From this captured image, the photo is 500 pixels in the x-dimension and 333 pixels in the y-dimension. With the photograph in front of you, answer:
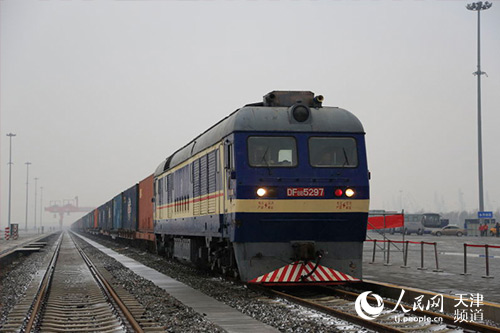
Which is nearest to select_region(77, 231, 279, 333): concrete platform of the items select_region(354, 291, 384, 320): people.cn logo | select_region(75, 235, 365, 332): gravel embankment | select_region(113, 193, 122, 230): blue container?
select_region(75, 235, 365, 332): gravel embankment

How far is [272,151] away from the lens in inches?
513

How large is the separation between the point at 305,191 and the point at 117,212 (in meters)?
36.0

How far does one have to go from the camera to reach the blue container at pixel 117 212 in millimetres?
44875

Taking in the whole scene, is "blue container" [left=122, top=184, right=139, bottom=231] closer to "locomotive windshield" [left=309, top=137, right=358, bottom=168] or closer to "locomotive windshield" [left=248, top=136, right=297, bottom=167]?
"locomotive windshield" [left=248, top=136, right=297, bottom=167]

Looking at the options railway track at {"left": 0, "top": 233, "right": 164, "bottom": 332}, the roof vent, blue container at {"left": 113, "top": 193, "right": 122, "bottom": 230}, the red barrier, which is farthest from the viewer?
blue container at {"left": 113, "top": 193, "right": 122, "bottom": 230}

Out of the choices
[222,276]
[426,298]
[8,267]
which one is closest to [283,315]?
[426,298]

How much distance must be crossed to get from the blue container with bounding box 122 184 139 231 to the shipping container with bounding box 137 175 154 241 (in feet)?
4.29

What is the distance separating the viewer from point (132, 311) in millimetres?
11461

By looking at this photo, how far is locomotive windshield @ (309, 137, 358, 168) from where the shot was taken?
A: 13086 mm

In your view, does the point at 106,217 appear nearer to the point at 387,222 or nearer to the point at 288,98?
the point at 387,222

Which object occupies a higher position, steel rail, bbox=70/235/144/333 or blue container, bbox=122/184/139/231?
blue container, bbox=122/184/139/231

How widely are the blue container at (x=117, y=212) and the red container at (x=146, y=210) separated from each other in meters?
10.7

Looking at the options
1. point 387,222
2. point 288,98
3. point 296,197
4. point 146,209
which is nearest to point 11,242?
point 146,209

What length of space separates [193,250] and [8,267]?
1088 cm
